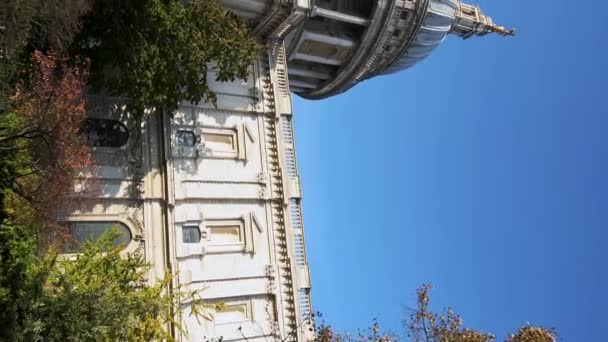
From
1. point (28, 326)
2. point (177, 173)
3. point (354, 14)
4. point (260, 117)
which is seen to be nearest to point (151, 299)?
point (28, 326)

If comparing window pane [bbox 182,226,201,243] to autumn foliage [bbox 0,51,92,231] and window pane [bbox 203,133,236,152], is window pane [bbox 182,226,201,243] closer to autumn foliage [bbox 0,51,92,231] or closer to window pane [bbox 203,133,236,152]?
window pane [bbox 203,133,236,152]

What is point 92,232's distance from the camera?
2177 cm

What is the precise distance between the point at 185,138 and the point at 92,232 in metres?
4.81

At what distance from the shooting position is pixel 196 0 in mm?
23078

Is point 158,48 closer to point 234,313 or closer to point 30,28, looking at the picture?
point 30,28

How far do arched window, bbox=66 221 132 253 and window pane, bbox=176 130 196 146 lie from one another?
3.71 m

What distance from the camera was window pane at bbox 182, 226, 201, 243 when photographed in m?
23.0

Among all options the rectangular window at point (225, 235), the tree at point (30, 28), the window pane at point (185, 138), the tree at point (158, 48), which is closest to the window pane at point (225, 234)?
the rectangular window at point (225, 235)

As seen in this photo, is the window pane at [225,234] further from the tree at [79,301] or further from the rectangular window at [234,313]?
the tree at [79,301]

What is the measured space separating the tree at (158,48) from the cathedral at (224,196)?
1.40 metres

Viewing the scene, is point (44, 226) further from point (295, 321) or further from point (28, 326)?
point (295, 321)

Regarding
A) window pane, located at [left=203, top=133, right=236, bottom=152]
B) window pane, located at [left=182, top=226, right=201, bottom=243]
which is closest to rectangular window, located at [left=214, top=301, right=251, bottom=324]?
window pane, located at [left=182, top=226, right=201, bottom=243]

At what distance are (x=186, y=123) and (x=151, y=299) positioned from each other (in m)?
7.78

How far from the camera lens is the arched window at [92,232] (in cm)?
2122
